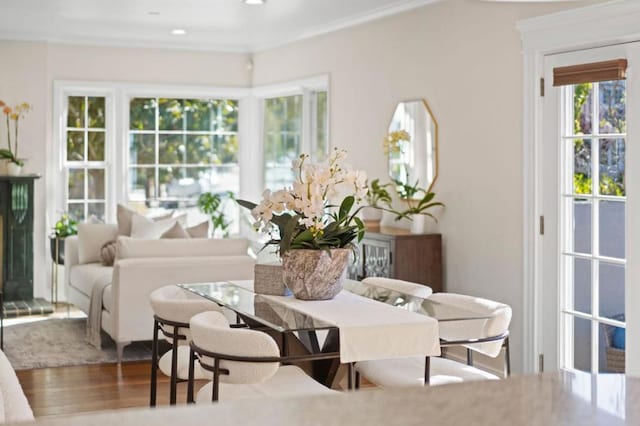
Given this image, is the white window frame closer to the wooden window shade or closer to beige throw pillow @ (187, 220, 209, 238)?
the wooden window shade

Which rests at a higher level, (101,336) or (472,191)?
(472,191)

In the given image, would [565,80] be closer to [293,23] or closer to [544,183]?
[544,183]

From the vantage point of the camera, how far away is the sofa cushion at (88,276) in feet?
22.8

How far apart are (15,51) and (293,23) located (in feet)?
9.42

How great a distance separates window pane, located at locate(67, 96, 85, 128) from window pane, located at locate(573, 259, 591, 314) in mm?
5908

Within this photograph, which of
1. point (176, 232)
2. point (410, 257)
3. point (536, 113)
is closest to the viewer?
point (536, 113)

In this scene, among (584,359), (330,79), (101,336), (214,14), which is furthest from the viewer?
(330,79)

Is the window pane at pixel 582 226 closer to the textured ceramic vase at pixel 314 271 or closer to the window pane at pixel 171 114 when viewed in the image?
the textured ceramic vase at pixel 314 271

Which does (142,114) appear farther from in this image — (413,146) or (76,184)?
(413,146)

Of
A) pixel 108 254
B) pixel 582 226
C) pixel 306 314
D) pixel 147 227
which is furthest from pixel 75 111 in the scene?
pixel 306 314

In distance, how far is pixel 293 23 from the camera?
26.3 feet

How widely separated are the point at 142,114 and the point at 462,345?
6.71 m

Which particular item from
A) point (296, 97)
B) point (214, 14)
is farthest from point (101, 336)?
point (296, 97)

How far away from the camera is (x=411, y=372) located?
3715 mm
